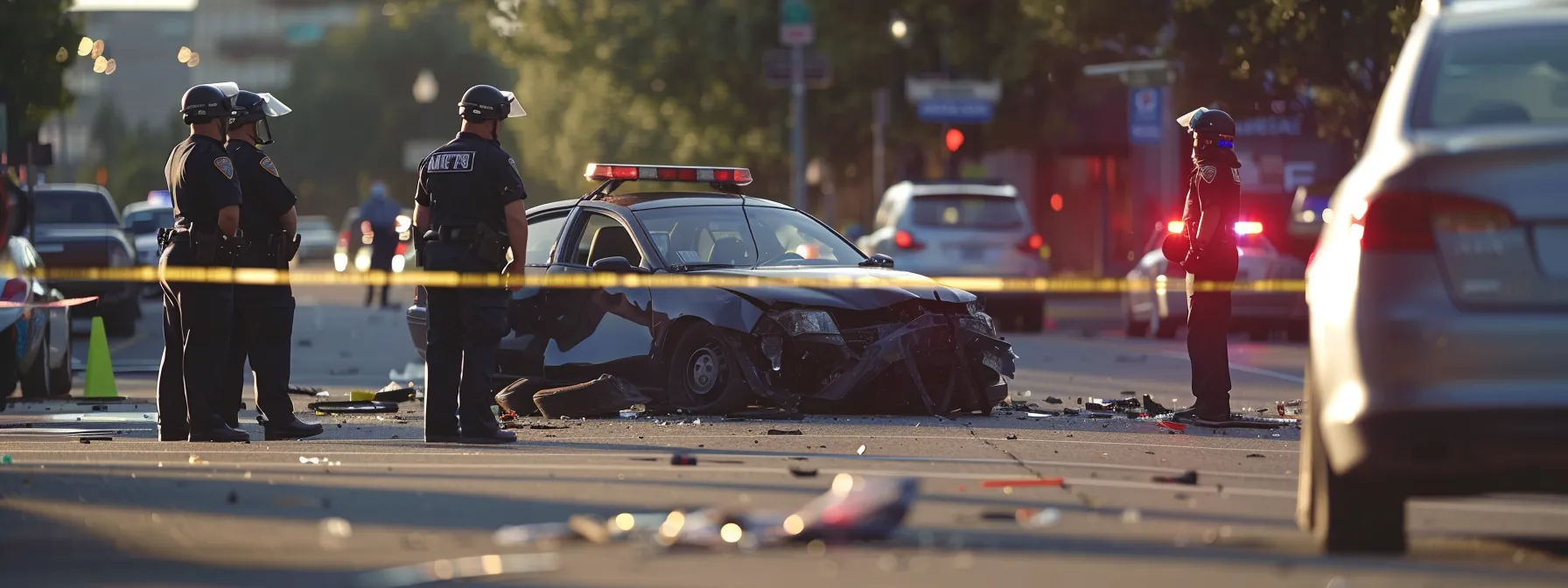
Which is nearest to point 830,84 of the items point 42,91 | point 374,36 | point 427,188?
point 42,91

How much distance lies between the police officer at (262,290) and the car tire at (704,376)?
187 centimetres

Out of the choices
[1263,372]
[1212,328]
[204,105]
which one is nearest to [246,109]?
[204,105]

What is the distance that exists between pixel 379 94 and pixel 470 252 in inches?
3408

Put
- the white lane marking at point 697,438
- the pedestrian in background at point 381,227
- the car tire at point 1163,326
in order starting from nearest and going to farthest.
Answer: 1. the white lane marking at point 697,438
2. the car tire at point 1163,326
3. the pedestrian in background at point 381,227

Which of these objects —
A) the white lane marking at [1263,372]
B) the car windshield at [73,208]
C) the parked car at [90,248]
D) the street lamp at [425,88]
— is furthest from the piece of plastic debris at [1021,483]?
the street lamp at [425,88]

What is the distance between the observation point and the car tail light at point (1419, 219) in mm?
6293

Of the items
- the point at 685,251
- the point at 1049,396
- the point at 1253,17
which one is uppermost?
the point at 1253,17

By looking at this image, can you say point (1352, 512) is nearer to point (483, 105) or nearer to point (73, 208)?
point (483, 105)

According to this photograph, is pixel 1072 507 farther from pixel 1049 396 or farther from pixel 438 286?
pixel 1049 396

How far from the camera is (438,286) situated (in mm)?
11281

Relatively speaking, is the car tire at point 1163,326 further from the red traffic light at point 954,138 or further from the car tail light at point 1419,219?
the car tail light at point 1419,219

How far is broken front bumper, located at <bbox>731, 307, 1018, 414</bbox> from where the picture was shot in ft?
40.0

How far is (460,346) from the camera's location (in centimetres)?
1145

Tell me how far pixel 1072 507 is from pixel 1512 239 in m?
2.15
